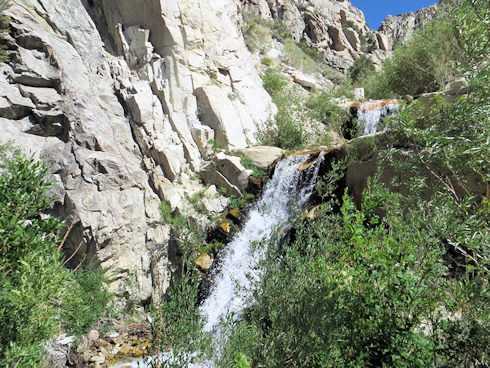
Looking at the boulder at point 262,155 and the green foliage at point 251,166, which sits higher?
the boulder at point 262,155

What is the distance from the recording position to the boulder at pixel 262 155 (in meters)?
13.8

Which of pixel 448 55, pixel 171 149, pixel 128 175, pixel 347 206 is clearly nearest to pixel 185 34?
pixel 171 149

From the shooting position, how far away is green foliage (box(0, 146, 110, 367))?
2744mm

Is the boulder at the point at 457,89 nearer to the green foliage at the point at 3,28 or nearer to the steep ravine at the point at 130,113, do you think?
the steep ravine at the point at 130,113

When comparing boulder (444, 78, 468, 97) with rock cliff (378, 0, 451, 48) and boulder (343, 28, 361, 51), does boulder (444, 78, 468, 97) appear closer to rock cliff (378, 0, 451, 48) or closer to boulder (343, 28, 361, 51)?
boulder (343, 28, 361, 51)

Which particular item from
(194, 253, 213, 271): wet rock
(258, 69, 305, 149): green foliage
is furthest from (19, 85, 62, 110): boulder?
(258, 69, 305, 149): green foliage

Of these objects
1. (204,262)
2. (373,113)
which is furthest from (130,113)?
(373,113)

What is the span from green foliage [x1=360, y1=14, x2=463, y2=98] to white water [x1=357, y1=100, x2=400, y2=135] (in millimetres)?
2022

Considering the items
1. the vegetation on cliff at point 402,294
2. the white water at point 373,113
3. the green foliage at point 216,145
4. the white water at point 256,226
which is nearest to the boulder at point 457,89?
the white water at point 373,113

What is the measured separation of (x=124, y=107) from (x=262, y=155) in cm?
769

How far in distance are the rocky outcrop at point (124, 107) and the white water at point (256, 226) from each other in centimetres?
252

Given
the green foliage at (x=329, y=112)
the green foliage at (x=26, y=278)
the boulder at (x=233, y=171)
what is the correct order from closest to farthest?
the green foliage at (x=26, y=278) < the boulder at (x=233, y=171) < the green foliage at (x=329, y=112)

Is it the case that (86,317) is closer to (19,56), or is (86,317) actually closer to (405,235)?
(405,235)

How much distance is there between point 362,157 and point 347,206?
303 inches
